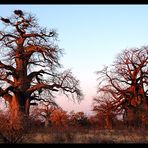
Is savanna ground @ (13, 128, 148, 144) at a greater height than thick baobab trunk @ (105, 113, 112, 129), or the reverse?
thick baobab trunk @ (105, 113, 112, 129)

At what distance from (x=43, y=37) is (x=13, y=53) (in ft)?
7.49

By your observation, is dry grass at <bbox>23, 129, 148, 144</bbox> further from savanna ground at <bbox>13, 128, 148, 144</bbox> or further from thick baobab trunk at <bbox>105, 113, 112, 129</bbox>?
thick baobab trunk at <bbox>105, 113, 112, 129</bbox>

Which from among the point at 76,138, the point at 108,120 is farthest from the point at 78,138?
the point at 108,120

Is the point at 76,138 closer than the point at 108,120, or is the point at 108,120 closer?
the point at 76,138

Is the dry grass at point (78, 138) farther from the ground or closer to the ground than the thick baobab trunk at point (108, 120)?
closer to the ground

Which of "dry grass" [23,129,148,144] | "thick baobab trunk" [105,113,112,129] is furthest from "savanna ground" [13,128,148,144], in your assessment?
"thick baobab trunk" [105,113,112,129]

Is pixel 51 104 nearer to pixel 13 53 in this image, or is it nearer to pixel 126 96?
pixel 13 53

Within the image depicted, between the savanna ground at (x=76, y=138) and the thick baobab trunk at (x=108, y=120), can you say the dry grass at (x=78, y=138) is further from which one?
the thick baobab trunk at (x=108, y=120)

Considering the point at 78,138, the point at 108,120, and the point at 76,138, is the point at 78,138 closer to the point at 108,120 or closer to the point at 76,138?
the point at 76,138

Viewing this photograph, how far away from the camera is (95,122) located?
97.4ft

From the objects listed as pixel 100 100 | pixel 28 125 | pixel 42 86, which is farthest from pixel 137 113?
pixel 28 125

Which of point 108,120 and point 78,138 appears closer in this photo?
point 78,138

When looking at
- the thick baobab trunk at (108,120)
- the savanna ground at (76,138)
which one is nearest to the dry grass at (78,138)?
the savanna ground at (76,138)

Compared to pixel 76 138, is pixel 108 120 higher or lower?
higher
